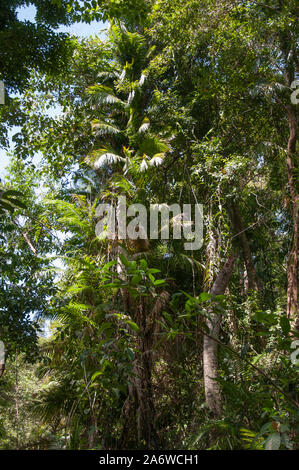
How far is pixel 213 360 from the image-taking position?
434cm

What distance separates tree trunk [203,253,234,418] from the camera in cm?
392

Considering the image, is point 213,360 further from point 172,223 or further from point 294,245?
point 172,223

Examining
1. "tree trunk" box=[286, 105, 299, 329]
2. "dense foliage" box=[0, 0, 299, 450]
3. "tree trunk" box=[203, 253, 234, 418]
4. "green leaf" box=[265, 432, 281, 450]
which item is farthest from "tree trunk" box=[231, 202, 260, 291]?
"green leaf" box=[265, 432, 281, 450]

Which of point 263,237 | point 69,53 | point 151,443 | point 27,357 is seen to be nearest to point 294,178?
point 263,237

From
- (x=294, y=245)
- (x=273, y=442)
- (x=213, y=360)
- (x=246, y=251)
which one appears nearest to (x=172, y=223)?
(x=246, y=251)

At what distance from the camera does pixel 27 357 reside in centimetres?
492

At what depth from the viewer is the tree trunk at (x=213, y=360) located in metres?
3.92

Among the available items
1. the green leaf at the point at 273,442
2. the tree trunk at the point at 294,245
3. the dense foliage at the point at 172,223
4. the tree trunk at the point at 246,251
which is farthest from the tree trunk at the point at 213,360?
the green leaf at the point at 273,442

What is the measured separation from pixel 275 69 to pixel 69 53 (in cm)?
315

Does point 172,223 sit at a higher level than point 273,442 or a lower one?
higher

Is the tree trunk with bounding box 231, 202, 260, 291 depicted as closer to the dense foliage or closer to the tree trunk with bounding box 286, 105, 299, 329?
the dense foliage

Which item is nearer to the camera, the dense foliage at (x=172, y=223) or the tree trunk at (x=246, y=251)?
the dense foliage at (x=172, y=223)

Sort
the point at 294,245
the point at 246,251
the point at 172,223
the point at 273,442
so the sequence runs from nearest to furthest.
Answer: the point at 273,442 → the point at 294,245 → the point at 172,223 → the point at 246,251

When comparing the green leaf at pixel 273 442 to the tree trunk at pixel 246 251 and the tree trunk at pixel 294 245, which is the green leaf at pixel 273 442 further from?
the tree trunk at pixel 246 251
